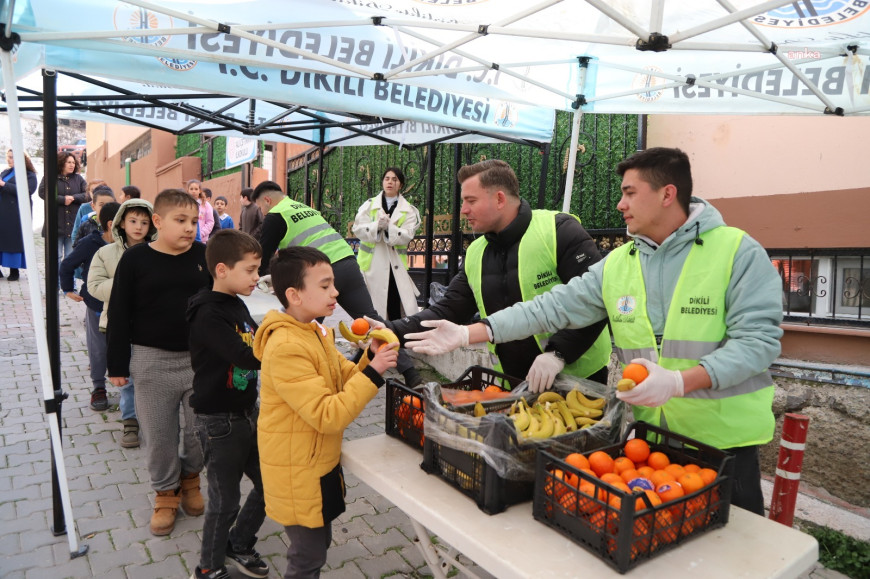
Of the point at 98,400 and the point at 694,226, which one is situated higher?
the point at 694,226

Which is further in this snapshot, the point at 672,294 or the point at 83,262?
the point at 83,262

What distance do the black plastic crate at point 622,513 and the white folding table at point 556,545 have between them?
3cm

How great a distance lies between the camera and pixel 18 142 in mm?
3084

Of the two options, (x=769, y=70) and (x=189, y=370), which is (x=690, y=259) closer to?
(x=769, y=70)

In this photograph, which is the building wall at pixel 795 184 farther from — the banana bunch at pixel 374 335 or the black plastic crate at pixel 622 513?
the banana bunch at pixel 374 335

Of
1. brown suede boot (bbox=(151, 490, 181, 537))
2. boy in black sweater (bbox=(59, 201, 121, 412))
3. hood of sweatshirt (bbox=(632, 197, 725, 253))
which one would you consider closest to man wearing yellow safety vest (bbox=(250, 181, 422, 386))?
boy in black sweater (bbox=(59, 201, 121, 412))

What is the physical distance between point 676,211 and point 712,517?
111 centimetres

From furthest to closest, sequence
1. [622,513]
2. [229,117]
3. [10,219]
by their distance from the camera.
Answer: [10,219], [229,117], [622,513]

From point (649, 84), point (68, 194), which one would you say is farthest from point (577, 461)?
point (68, 194)

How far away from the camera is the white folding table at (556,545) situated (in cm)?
145

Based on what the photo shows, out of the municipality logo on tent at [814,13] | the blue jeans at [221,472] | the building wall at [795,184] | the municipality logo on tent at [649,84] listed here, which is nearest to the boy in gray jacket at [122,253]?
the blue jeans at [221,472]

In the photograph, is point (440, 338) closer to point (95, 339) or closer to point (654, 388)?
point (654, 388)

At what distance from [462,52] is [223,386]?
261 centimetres

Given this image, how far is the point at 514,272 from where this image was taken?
3018 millimetres
